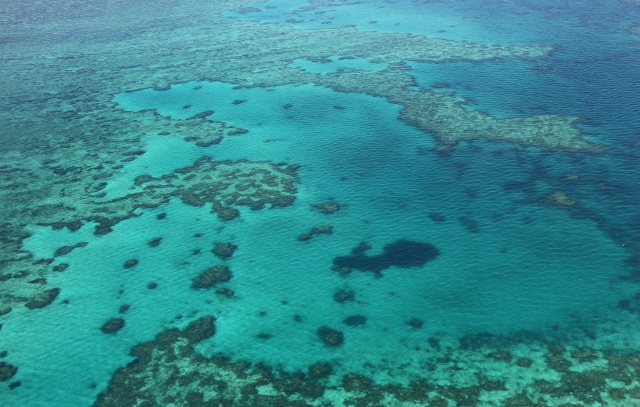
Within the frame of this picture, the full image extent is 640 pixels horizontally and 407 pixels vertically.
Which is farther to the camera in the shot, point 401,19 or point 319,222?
point 401,19

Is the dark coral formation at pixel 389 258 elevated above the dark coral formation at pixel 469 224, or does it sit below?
below

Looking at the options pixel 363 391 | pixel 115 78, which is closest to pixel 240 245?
pixel 363 391

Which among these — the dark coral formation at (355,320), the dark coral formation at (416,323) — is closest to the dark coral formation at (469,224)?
the dark coral formation at (416,323)

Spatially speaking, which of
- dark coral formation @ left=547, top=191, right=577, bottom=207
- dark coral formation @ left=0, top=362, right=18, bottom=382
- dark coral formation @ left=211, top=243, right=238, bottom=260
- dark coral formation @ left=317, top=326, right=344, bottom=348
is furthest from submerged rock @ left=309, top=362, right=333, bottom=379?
dark coral formation @ left=547, top=191, right=577, bottom=207

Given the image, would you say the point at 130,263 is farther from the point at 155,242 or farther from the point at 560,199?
the point at 560,199

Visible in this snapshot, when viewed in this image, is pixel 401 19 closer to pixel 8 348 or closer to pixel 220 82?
pixel 220 82

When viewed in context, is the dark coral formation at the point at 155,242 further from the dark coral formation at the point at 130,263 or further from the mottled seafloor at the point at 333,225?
the dark coral formation at the point at 130,263
